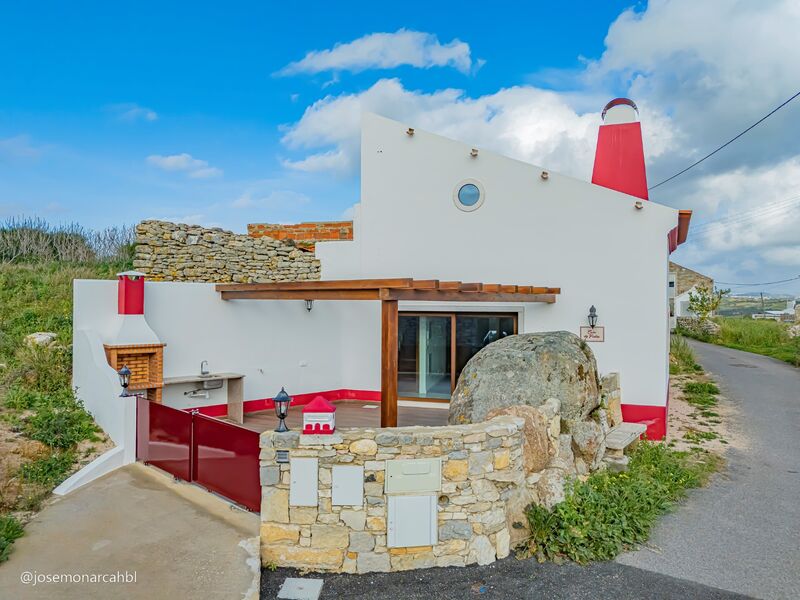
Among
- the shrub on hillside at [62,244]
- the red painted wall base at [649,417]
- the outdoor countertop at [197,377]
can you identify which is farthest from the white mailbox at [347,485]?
the shrub on hillside at [62,244]

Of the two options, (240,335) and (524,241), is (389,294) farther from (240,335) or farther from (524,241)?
(240,335)

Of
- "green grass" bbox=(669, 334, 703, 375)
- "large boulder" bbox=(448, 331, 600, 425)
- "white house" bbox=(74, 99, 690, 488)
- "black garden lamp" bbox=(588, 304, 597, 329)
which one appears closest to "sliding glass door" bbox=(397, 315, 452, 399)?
"white house" bbox=(74, 99, 690, 488)

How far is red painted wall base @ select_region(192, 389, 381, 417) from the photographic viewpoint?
9.72m

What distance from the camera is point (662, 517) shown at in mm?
6500

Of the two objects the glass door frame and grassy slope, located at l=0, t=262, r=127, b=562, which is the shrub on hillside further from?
the glass door frame

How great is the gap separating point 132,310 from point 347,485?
5.48 m

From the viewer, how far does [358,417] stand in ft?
33.2

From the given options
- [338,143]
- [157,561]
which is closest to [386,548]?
[157,561]

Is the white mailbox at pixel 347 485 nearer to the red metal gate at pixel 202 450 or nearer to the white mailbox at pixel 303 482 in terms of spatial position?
the white mailbox at pixel 303 482

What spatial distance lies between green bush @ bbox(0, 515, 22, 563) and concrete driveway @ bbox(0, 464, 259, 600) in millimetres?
71

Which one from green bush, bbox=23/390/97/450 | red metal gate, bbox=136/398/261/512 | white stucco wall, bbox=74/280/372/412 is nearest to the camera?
red metal gate, bbox=136/398/261/512

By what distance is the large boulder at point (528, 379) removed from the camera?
6.70 metres

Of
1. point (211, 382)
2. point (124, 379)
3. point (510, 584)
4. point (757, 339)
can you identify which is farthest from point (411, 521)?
point (757, 339)

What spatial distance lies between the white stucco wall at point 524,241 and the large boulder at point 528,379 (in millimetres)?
2367
